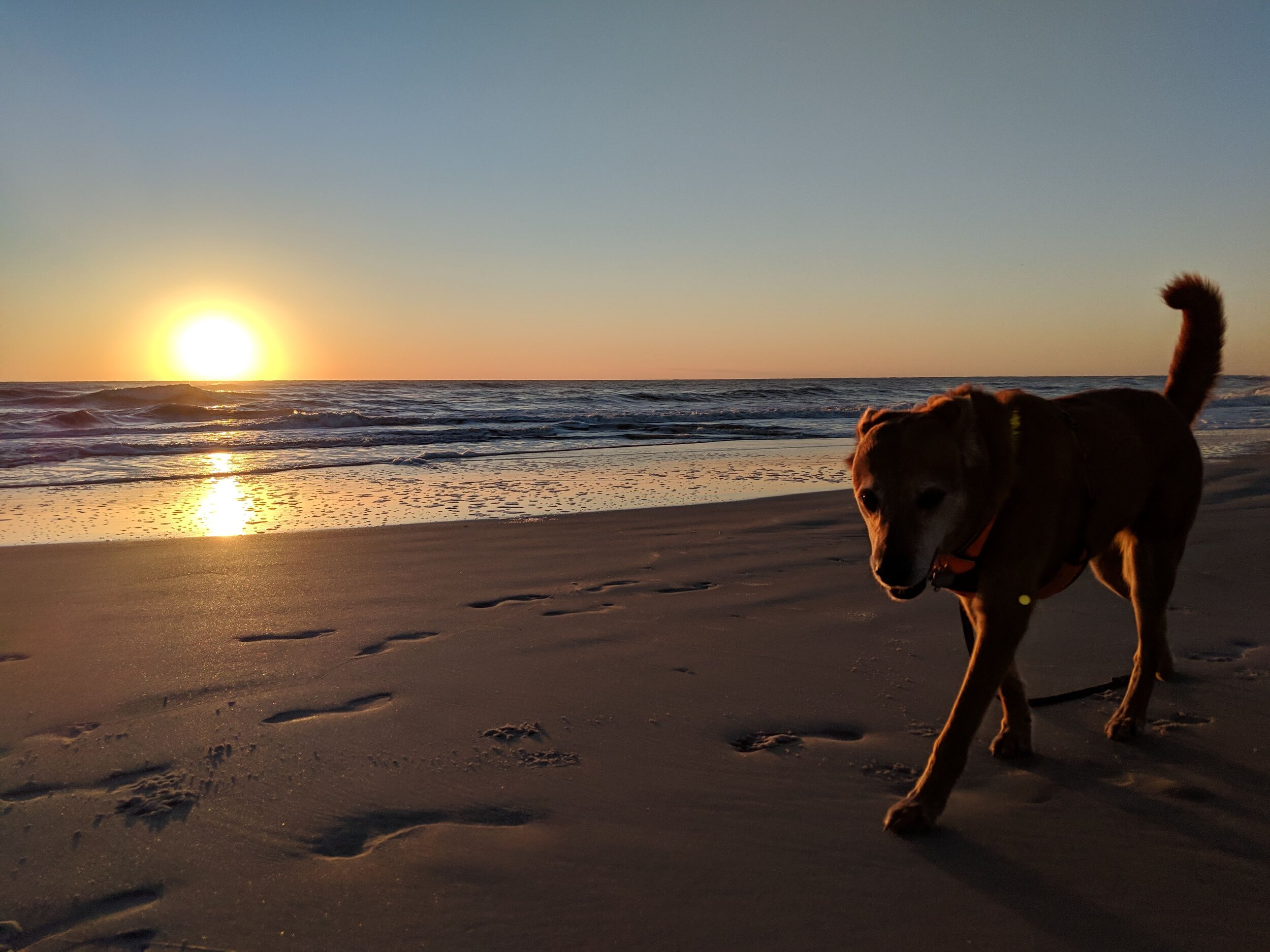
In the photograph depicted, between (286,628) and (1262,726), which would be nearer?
(1262,726)

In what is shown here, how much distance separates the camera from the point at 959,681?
3.58 m

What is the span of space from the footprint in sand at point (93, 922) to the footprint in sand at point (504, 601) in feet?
9.14

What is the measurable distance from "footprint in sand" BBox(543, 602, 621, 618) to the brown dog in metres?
2.20

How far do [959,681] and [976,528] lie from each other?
1.32 m

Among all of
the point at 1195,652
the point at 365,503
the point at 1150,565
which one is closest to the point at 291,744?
the point at 1150,565

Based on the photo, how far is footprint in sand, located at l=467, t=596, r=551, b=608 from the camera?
16.1ft

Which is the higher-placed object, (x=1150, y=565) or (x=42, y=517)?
(x=1150, y=565)

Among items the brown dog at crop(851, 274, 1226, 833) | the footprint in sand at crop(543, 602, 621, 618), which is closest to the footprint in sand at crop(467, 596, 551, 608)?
the footprint in sand at crop(543, 602, 621, 618)

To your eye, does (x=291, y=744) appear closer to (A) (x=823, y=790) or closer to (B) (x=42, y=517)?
(A) (x=823, y=790)

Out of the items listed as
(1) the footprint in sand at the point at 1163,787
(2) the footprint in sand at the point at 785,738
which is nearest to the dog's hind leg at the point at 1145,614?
(1) the footprint in sand at the point at 1163,787

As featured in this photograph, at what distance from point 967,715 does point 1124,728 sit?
3.31ft

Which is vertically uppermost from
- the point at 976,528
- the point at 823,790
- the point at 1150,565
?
the point at 976,528

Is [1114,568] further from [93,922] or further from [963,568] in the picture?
[93,922]

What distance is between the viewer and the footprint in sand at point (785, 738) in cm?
298
